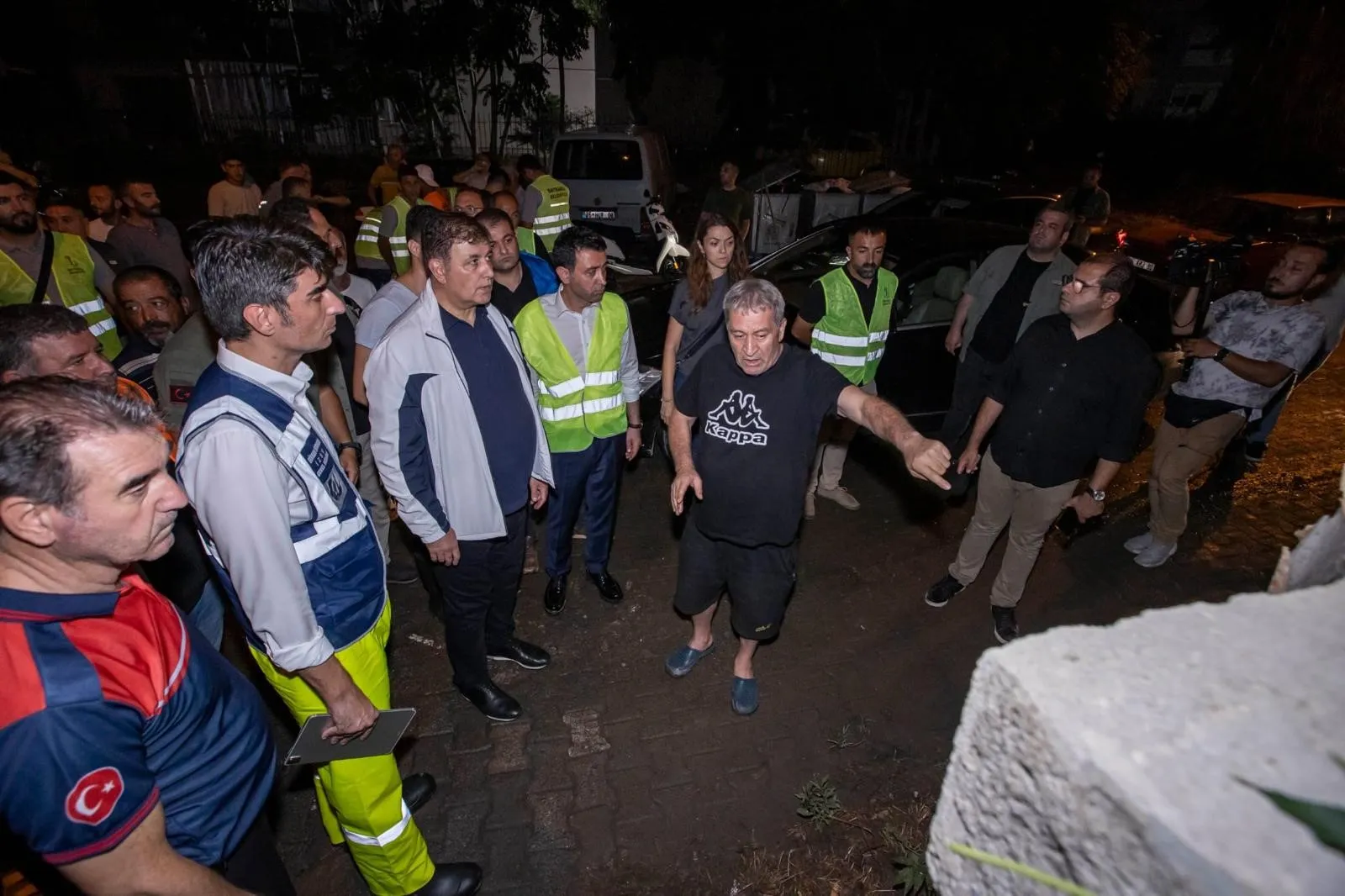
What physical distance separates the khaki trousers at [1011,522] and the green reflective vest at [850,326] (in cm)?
99

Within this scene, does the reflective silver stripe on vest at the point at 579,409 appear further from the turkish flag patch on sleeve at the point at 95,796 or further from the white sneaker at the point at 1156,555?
the white sneaker at the point at 1156,555

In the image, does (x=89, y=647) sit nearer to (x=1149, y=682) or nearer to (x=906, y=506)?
(x=1149, y=682)

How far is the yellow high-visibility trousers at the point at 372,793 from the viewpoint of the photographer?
2201mm

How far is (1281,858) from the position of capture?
589 millimetres

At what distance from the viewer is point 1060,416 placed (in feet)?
11.2

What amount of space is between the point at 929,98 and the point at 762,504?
2279 centimetres

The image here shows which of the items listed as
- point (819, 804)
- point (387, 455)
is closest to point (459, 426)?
point (387, 455)

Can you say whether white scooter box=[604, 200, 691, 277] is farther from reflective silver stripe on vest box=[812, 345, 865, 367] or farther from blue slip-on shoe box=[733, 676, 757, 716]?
blue slip-on shoe box=[733, 676, 757, 716]

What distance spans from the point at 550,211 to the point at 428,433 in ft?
17.8

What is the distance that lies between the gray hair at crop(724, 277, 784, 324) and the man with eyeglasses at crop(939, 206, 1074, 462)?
2029 millimetres

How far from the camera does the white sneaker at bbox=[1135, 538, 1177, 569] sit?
15.0 feet

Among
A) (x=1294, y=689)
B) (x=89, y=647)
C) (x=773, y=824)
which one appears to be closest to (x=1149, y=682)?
(x=1294, y=689)

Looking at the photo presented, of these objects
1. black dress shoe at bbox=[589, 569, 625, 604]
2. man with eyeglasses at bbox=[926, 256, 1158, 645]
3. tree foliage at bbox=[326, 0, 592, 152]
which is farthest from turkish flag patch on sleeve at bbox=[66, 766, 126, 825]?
tree foliage at bbox=[326, 0, 592, 152]

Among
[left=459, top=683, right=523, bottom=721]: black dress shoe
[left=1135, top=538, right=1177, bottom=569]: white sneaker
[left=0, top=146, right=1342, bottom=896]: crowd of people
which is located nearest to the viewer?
[left=0, top=146, right=1342, bottom=896]: crowd of people
